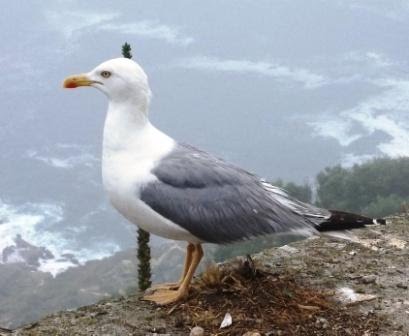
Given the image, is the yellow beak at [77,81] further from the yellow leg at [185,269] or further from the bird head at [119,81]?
the yellow leg at [185,269]

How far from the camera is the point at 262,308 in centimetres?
499

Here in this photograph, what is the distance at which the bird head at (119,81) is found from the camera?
15.7 feet

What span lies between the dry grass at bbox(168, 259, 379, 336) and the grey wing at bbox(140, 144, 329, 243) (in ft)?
1.56

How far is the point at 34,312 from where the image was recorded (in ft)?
92.5

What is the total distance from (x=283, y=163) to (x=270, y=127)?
10.7m

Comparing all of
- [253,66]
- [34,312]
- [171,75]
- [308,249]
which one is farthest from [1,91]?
[308,249]

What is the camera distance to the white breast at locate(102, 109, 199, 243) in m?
4.75

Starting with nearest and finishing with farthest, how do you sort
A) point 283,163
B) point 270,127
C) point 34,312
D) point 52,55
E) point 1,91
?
point 34,312
point 283,163
point 270,127
point 1,91
point 52,55

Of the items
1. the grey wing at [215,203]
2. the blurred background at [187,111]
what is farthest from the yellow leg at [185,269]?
the blurred background at [187,111]

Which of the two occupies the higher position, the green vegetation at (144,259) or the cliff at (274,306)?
the green vegetation at (144,259)

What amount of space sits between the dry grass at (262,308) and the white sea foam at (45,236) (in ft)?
106

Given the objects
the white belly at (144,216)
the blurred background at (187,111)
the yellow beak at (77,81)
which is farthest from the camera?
the blurred background at (187,111)

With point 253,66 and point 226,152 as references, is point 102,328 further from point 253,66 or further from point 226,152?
point 253,66

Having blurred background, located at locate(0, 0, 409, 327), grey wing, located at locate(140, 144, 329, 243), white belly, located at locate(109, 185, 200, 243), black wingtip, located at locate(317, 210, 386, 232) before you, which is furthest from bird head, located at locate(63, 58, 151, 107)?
blurred background, located at locate(0, 0, 409, 327)
